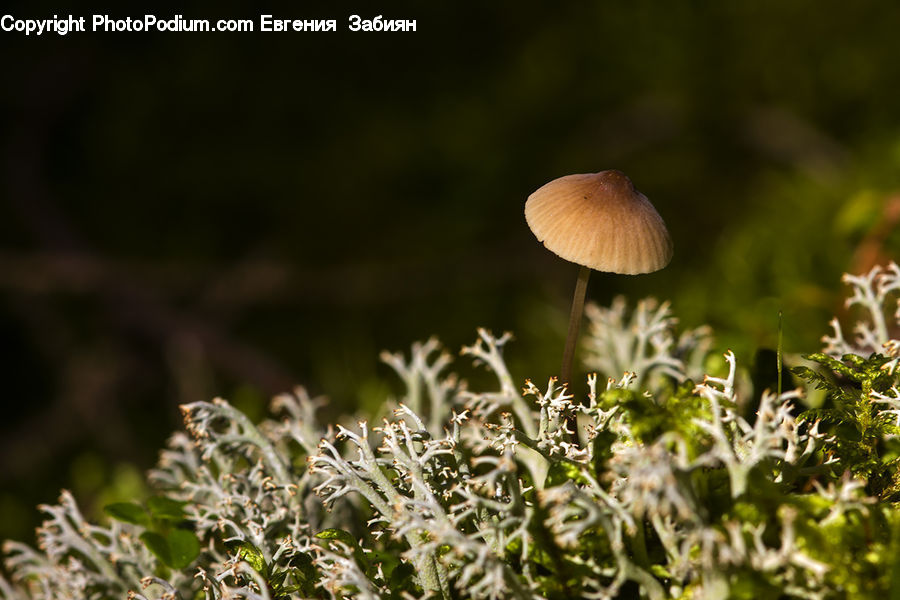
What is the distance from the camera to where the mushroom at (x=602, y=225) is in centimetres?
51

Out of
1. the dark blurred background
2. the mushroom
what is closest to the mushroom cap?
the mushroom

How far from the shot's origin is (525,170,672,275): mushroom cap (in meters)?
0.51

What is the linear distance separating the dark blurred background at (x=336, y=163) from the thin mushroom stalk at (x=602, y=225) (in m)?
1.40

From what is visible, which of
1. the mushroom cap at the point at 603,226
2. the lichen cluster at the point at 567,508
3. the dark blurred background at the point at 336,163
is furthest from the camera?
the dark blurred background at the point at 336,163

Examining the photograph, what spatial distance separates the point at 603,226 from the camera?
1.69 feet

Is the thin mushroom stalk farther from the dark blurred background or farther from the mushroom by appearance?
the dark blurred background

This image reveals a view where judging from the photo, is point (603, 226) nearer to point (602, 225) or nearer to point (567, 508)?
point (602, 225)

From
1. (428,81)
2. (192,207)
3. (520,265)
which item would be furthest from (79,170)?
(520,265)

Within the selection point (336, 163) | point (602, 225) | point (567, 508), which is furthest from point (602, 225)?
point (336, 163)

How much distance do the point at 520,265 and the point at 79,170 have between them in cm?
161

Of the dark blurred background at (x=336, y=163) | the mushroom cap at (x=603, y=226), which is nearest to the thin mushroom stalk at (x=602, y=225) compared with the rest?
the mushroom cap at (x=603, y=226)

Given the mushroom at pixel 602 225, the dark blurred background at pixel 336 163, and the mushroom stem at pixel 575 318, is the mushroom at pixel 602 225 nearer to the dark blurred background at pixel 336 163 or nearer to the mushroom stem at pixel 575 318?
the mushroom stem at pixel 575 318

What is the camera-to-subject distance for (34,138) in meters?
2.43

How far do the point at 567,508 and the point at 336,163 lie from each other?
2.16 m
